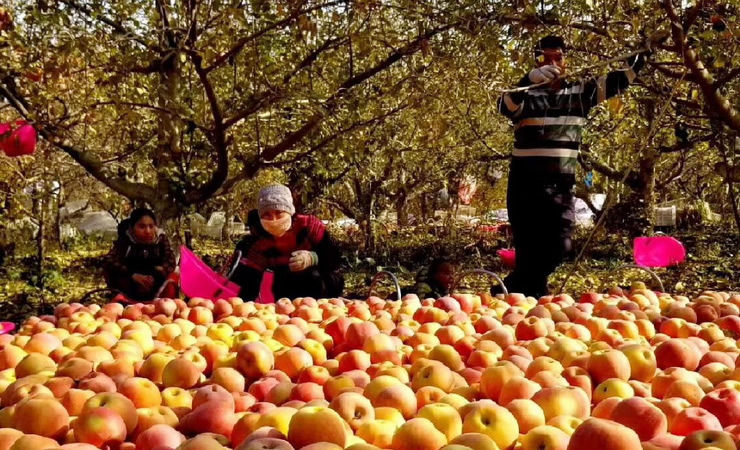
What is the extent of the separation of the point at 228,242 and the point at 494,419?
15.8 m

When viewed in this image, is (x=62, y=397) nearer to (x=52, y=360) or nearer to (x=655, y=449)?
(x=52, y=360)

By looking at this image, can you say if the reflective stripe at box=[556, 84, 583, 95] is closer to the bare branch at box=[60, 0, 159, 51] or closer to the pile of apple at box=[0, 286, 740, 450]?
the pile of apple at box=[0, 286, 740, 450]

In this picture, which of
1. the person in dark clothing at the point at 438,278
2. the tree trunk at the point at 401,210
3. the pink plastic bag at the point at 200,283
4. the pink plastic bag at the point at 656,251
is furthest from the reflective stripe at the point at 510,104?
the tree trunk at the point at 401,210

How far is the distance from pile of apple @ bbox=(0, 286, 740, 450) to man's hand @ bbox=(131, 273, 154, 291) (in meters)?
2.03

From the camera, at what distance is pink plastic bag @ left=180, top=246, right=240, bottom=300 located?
4.31 metres

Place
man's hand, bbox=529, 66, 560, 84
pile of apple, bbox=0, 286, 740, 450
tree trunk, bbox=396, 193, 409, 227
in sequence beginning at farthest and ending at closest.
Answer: tree trunk, bbox=396, 193, 409, 227 → man's hand, bbox=529, 66, 560, 84 → pile of apple, bbox=0, 286, 740, 450

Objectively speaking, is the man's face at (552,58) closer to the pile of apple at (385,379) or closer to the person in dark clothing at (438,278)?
the pile of apple at (385,379)

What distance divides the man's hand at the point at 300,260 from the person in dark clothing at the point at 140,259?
1391 millimetres

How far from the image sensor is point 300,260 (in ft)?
14.6

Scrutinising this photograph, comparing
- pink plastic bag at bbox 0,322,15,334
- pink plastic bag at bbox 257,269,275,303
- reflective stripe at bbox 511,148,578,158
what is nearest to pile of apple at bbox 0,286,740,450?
pink plastic bag at bbox 0,322,15,334

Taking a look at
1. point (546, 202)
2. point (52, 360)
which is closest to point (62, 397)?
point (52, 360)

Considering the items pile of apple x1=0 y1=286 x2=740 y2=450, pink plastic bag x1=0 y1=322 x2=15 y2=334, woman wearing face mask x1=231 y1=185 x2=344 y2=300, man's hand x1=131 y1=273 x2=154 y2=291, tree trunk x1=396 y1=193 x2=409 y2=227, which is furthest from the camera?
tree trunk x1=396 y1=193 x2=409 y2=227

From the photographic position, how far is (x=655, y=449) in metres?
1.38

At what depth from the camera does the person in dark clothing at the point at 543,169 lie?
449 centimetres
